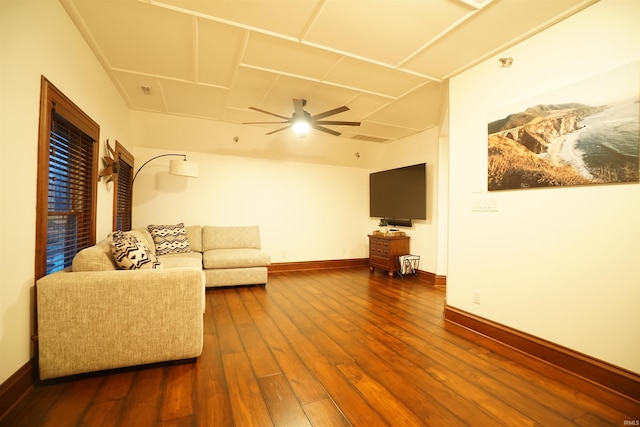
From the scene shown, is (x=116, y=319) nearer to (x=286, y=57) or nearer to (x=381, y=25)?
(x=286, y=57)

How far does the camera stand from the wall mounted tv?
16.5 feet

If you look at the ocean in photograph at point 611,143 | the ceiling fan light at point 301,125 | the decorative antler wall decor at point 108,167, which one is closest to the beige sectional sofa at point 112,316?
the decorative antler wall decor at point 108,167

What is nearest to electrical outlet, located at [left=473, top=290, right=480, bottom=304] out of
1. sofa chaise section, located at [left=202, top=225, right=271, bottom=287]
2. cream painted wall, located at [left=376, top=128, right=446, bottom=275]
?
cream painted wall, located at [left=376, top=128, right=446, bottom=275]

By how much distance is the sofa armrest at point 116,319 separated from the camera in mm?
1743

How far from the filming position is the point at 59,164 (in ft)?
7.09

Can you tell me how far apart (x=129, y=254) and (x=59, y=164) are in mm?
877

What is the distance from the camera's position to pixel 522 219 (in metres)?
2.36

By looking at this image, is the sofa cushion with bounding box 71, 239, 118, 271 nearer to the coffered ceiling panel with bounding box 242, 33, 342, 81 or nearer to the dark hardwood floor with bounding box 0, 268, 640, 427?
the dark hardwood floor with bounding box 0, 268, 640, 427

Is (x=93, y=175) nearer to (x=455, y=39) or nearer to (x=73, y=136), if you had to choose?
(x=73, y=136)

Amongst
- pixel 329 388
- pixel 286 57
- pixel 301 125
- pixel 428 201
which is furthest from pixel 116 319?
pixel 428 201

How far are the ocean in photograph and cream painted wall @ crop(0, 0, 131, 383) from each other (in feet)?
12.1

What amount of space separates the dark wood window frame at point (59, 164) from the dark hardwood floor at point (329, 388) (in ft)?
3.10

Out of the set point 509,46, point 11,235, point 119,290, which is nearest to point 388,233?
point 509,46

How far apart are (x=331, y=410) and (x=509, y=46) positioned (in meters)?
3.25
